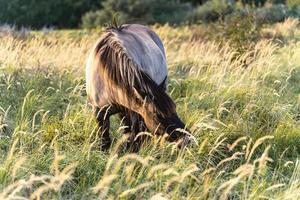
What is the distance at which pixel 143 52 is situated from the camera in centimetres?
507

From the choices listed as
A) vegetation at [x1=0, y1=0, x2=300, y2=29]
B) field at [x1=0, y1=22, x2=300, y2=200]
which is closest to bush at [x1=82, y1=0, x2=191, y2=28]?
vegetation at [x1=0, y1=0, x2=300, y2=29]

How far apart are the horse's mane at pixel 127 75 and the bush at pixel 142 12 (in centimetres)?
2164

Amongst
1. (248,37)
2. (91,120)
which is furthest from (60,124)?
(248,37)

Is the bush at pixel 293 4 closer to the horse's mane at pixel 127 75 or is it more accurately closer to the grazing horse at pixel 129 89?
the grazing horse at pixel 129 89

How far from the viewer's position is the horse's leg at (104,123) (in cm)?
476

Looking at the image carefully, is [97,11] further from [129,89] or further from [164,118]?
[164,118]

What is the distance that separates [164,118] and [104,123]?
1.02 m

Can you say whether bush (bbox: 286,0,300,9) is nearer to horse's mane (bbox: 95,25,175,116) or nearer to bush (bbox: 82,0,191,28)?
bush (bbox: 82,0,191,28)

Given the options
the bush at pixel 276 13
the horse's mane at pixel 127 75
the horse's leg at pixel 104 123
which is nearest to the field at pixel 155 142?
the horse's leg at pixel 104 123

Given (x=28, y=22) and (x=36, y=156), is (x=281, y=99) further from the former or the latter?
(x=28, y=22)

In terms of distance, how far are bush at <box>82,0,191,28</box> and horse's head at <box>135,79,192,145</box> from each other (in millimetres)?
22353

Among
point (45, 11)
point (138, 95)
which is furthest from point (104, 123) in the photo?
point (45, 11)

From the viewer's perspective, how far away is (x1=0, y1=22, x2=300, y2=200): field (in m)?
3.51

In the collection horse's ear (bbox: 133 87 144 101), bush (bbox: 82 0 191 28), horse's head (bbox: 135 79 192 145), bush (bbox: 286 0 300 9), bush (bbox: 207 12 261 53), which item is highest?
horse's ear (bbox: 133 87 144 101)
